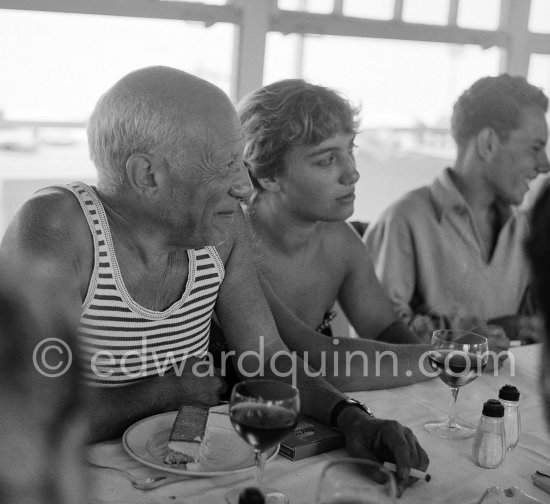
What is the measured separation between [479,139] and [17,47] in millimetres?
1993

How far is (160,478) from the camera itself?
1331 mm

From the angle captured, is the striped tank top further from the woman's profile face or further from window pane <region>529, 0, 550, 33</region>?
window pane <region>529, 0, 550, 33</region>

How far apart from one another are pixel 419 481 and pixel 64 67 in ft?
9.37

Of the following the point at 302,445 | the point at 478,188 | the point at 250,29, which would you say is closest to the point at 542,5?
the point at 250,29

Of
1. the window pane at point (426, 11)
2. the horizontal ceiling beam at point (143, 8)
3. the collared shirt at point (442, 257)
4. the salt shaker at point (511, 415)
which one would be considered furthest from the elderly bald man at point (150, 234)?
the window pane at point (426, 11)

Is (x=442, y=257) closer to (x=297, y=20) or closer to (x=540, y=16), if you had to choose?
(x=297, y=20)

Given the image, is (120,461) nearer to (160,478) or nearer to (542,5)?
(160,478)

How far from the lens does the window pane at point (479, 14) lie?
4730mm

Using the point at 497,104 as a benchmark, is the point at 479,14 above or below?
above

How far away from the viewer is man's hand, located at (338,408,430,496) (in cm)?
142

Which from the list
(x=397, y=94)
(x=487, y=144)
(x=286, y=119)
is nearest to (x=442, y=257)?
(x=487, y=144)

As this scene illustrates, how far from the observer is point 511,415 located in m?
1.59

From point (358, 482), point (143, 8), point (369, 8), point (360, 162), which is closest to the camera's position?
point (358, 482)

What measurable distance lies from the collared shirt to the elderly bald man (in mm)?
1089
